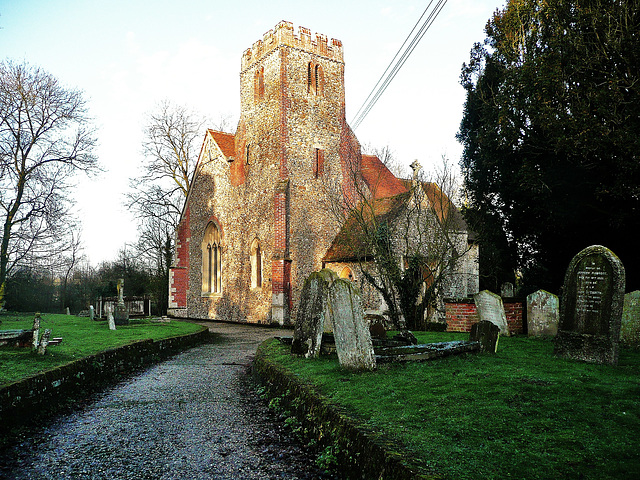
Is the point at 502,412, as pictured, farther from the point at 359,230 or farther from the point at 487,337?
the point at 359,230

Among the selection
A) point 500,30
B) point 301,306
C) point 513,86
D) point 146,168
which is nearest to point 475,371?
point 301,306

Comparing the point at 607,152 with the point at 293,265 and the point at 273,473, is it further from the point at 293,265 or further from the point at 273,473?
the point at 293,265

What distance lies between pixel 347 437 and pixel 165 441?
2065mm

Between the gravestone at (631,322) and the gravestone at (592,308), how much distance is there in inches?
78.3

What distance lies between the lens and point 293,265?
22938mm

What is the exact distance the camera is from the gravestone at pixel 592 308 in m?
7.47

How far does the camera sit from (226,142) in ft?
95.0

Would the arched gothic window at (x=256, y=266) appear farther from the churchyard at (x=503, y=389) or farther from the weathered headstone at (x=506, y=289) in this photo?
the churchyard at (x=503, y=389)

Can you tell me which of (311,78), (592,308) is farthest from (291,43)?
(592,308)

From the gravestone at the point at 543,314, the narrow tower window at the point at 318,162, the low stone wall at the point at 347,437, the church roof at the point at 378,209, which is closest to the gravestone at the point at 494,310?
the gravestone at the point at 543,314

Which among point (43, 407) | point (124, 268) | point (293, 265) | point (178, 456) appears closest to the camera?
point (178, 456)

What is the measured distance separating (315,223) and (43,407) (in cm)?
1791

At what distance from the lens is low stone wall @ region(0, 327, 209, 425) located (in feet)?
18.9

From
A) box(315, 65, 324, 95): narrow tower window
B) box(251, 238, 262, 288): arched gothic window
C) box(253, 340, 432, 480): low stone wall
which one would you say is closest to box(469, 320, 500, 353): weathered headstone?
box(253, 340, 432, 480): low stone wall
